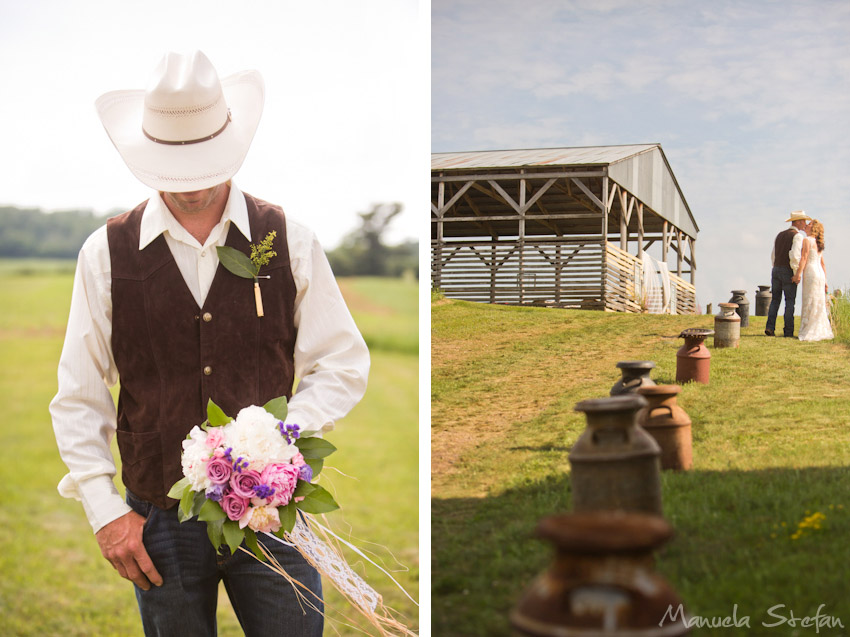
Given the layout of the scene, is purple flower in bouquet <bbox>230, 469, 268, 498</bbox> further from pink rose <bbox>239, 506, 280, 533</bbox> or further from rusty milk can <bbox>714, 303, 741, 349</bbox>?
rusty milk can <bbox>714, 303, 741, 349</bbox>

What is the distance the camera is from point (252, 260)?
2.00m

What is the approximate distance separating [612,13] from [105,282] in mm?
2141

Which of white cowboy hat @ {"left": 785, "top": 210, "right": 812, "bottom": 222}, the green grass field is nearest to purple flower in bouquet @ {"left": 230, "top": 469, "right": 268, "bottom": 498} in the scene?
white cowboy hat @ {"left": 785, "top": 210, "right": 812, "bottom": 222}

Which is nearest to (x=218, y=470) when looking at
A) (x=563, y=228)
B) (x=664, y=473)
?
(x=664, y=473)

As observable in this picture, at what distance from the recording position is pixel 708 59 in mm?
2854

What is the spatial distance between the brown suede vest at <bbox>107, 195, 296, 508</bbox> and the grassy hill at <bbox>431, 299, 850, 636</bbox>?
1165 millimetres

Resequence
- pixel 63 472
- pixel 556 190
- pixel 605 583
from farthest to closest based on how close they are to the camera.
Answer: pixel 63 472
pixel 556 190
pixel 605 583

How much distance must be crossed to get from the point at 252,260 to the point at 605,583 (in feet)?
3.96

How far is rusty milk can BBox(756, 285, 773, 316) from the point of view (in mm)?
2818

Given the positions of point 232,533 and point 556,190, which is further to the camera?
point 556,190

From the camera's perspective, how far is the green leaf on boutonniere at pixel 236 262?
6.45ft

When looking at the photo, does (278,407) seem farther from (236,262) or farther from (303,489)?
(236,262)

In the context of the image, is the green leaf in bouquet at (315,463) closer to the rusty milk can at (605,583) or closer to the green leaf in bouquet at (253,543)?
the green leaf in bouquet at (253,543)

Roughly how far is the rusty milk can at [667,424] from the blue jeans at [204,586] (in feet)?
4.12
